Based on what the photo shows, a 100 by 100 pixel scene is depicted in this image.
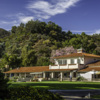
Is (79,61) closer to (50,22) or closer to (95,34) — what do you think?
(95,34)

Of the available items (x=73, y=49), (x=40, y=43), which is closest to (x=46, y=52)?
(x=40, y=43)

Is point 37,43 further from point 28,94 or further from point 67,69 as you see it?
point 28,94

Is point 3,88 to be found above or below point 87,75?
above

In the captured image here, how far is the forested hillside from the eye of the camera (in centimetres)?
8362

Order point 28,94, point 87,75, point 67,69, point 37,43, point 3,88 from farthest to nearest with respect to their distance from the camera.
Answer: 1. point 37,43
2. point 67,69
3. point 87,75
4. point 28,94
5. point 3,88

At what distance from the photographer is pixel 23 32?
394 feet

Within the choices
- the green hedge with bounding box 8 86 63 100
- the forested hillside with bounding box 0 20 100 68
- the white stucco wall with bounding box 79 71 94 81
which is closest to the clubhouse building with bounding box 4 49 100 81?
the white stucco wall with bounding box 79 71 94 81

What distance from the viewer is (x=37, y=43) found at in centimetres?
10125

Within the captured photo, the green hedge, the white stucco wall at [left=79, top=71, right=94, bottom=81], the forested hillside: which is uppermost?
the forested hillside

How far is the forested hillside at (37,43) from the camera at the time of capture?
83625 mm

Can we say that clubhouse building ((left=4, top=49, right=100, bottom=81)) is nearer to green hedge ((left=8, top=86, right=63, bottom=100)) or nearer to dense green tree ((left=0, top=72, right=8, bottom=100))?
green hedge ((left=8, top=86, right=63, bottom=100))

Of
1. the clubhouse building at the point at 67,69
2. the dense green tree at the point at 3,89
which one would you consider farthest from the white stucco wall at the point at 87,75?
the dense green tree at the point at 3,89

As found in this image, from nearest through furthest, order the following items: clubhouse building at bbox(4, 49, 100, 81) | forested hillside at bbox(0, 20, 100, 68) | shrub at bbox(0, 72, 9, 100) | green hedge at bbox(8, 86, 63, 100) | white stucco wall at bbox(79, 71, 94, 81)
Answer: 1. green hedge at bbox(8, 86, 63, 100)
2. shrub at bbox(0, 72, 9, 100)
3. white stucco wall at bbox(79, 71, 94, 81)
4. clubhouse building at bbox(4, 49, 100, 81)
5. forested hillside at bbox(0, 20, 100, 68)

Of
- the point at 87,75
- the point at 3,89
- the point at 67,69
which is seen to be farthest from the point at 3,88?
the point at 67,69
